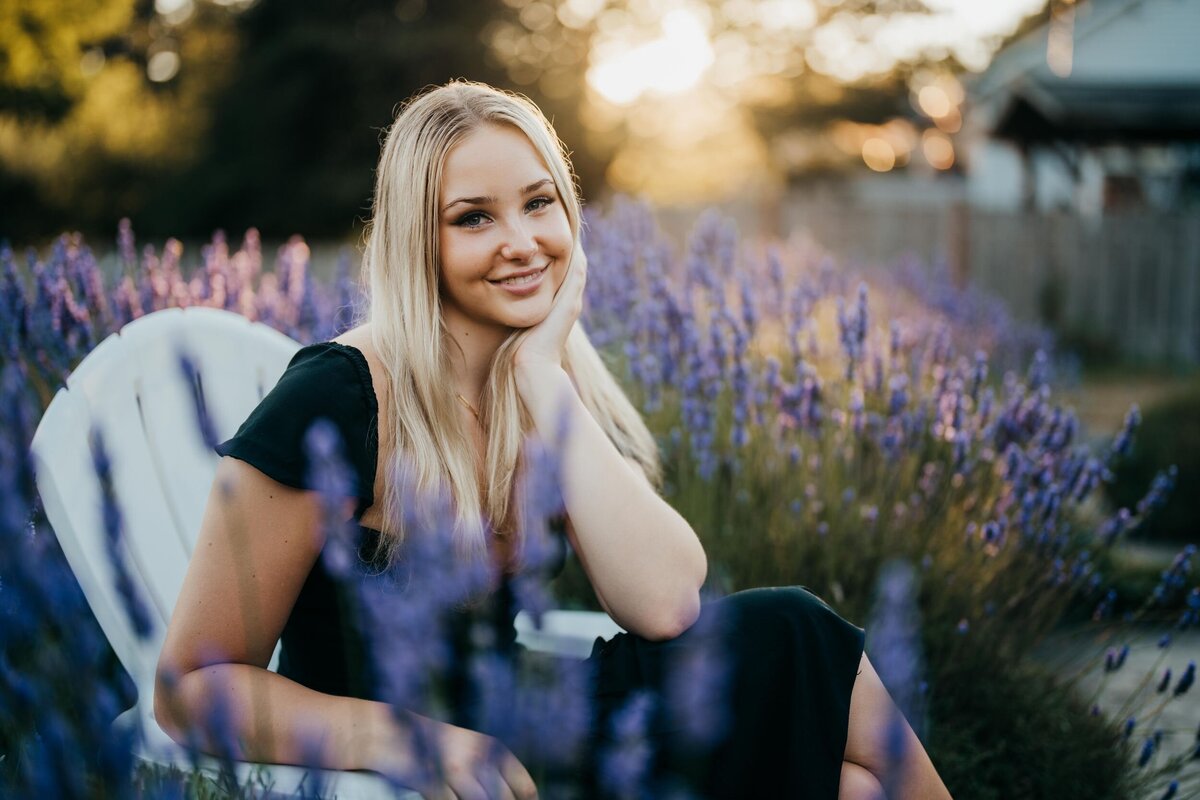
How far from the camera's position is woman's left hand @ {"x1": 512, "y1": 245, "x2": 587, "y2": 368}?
6.32 ft

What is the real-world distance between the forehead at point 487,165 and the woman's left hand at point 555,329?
232 mm

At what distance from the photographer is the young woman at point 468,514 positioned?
149 cm

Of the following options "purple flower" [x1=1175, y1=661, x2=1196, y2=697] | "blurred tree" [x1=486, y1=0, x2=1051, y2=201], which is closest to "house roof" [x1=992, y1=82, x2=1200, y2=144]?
"blurred tree" [x1=486, y1=0, x2=1051, y2=201]

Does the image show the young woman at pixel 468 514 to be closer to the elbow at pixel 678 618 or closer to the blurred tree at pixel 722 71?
the elbow at pixel 678 618

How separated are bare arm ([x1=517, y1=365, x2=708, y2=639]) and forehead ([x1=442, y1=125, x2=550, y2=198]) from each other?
0.44 metres

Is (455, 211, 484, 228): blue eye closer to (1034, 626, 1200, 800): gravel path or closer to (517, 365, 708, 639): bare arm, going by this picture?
(517, 365, 708, 639): bare arm

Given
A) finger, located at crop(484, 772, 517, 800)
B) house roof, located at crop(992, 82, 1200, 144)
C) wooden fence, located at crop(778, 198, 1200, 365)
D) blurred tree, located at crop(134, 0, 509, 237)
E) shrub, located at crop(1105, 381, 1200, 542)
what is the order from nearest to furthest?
1. finger, located at crop(484, 772, 517, 800)
2. shrub, located at crop(1105, 381, 1200, 542)
3. wooden fence, located at crop(778, 198, 1200, 365)
4. house roof, located at crop(992, 82, 1200, 144)
5. blurred tree, located at crop(134, 0, 509, 237)

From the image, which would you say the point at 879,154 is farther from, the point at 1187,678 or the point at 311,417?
the point at 311,417

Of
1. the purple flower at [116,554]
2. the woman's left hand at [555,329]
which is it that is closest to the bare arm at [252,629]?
the purple flower at [116,554]

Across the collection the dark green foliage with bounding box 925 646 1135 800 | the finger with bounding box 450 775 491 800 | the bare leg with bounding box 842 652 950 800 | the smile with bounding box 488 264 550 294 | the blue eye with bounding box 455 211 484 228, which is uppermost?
the blue eye with bounding box 455 211 484 228

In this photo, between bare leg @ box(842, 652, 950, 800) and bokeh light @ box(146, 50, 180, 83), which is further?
bokeh light @ box(146, 50, 180, 83)

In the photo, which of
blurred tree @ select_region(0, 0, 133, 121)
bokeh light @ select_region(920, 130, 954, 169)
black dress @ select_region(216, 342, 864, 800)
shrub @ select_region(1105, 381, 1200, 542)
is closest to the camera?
black dress @ select_region(216, 342, 864, 800)

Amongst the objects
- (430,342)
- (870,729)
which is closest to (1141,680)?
(870,729)

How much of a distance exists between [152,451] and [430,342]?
2.66 ft
